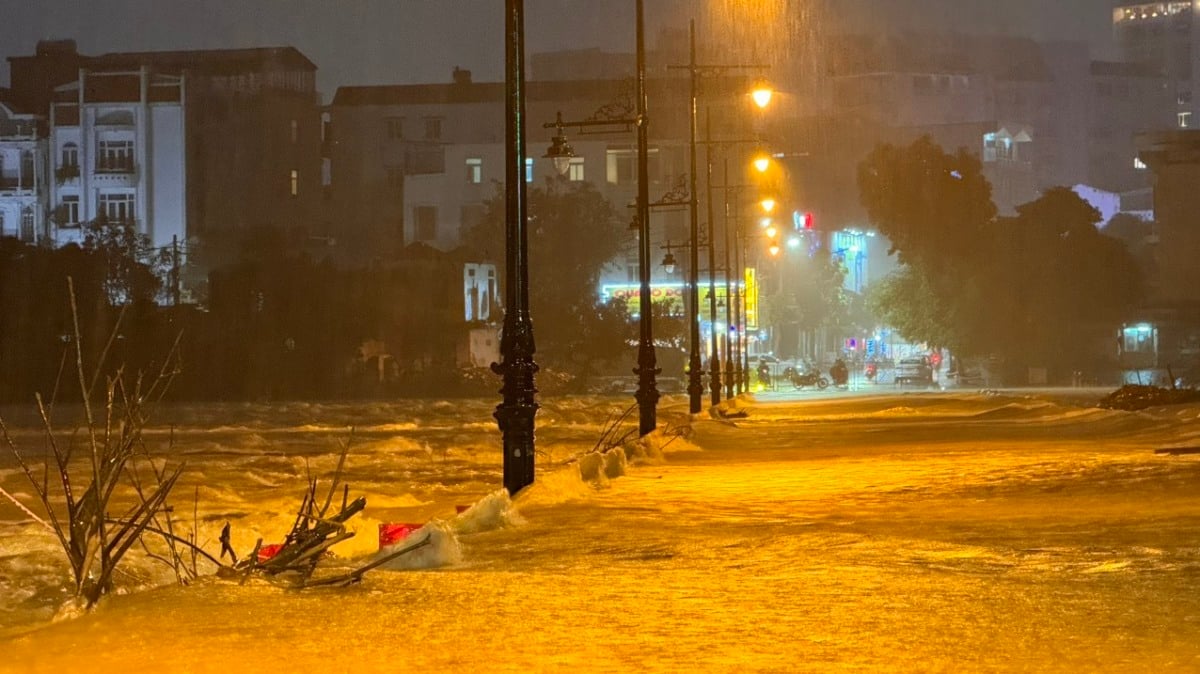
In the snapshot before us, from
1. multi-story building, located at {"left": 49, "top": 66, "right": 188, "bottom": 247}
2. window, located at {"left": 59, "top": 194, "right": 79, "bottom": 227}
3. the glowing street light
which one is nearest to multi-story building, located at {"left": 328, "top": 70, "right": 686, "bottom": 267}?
multi-story building, located at {"left": 49, "top": 66, "right": 188, "bottom": 247}

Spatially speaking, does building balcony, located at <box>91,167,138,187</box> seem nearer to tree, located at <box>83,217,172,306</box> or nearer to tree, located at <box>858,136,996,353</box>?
tree, located at <box>83,217,172,306</box>

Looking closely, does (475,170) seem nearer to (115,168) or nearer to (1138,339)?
(115,168)

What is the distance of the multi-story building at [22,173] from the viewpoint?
9238 centimetres

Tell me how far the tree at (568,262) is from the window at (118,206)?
18.6 m

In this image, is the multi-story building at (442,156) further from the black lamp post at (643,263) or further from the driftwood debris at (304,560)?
the driftwood debris at (304,560)

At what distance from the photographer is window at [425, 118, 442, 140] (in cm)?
9850

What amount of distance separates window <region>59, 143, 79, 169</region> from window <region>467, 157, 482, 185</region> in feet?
70.6

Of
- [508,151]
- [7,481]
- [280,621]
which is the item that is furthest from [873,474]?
[7,481]

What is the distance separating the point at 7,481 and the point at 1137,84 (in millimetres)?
135626

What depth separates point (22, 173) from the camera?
93.7m

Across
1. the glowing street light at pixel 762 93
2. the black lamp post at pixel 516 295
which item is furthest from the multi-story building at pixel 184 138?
the black lamp post at pixel 516 295

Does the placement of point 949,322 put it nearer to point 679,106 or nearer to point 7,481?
point 679,106

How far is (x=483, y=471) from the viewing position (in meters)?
25.7

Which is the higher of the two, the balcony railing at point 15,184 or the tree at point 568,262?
the balcony railing at point 15,184
